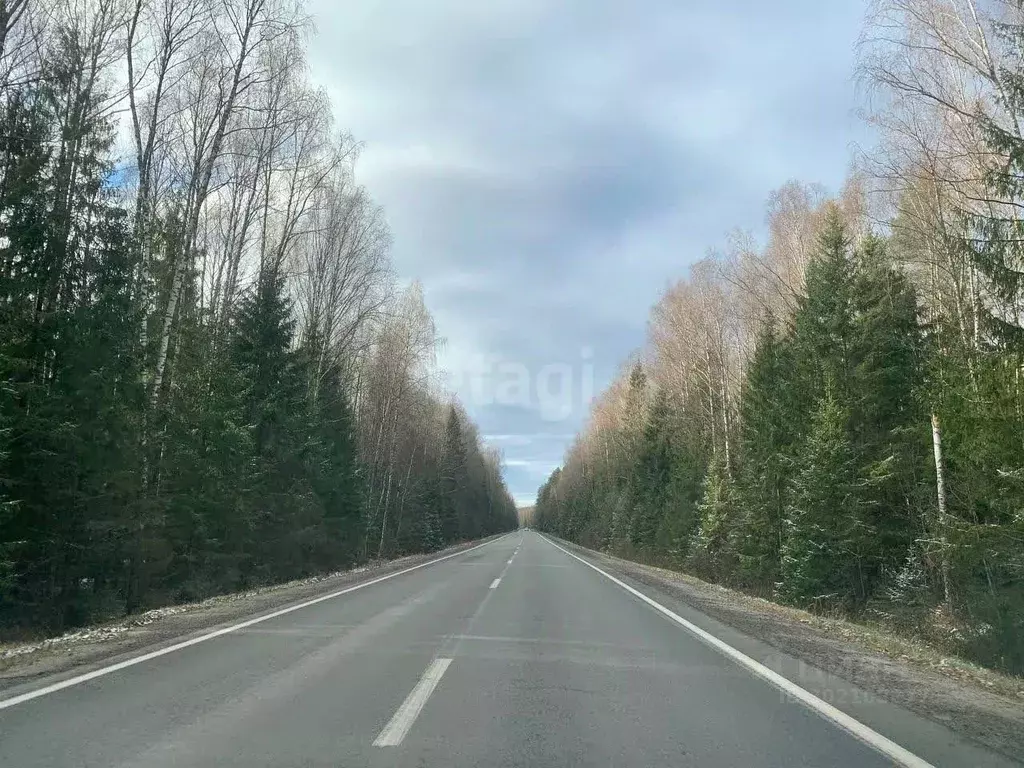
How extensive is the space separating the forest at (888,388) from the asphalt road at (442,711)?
7472 mm

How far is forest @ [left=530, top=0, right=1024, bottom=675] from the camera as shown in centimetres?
1213

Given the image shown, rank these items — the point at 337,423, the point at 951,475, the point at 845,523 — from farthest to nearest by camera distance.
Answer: the point at 337,423 < the point at 845,523 < the point at 951,475

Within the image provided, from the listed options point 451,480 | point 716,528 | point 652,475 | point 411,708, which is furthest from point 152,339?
point 451,480

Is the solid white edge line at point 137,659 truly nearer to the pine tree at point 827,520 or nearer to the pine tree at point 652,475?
the pine tree at point 827,520

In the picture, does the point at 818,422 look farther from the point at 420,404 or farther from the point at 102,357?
the point at 420,404

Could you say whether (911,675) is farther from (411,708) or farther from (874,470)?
(874,470)

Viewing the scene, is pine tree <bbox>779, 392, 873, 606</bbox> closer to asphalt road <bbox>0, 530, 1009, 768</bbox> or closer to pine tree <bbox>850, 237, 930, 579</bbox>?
pine tree <bbox>850, 237, 930, 579</bbox>

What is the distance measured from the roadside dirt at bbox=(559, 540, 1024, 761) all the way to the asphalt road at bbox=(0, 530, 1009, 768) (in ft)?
1.30

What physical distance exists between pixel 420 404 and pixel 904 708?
3829 centimetres

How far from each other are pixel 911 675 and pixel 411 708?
217 inches

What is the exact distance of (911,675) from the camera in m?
7.84

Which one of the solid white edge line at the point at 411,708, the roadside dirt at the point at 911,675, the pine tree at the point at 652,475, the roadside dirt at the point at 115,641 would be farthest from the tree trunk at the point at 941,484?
the pine tree at the point at 652,475

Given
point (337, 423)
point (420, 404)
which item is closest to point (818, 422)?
point (337, 423)

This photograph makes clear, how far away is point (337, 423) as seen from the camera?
3531cm
